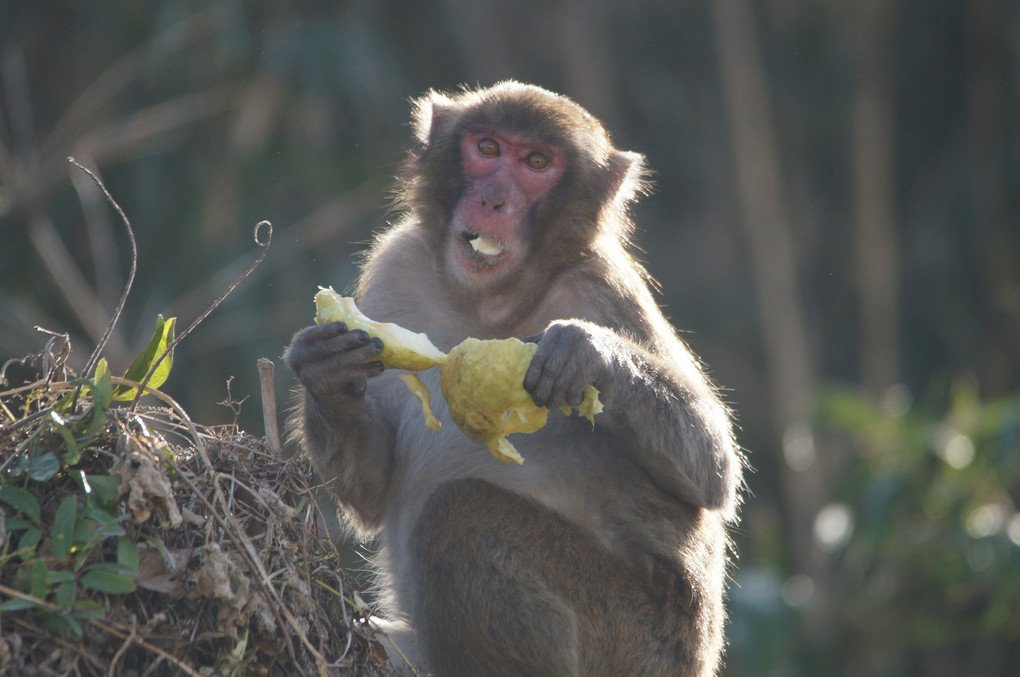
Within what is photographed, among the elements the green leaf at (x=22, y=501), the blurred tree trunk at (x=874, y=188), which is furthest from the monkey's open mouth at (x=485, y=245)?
the blurred tree trunk at (x=874, y=188)

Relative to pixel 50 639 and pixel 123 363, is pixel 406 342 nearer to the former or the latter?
pixel 50 639

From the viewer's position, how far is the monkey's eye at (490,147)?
154 inches

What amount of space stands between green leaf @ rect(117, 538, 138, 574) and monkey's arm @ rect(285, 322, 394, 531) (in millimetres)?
A: 648

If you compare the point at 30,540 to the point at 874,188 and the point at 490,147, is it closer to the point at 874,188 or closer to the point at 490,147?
the point at 490,147

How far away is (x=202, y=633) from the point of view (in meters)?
2.30

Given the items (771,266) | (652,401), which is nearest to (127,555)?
(652,401)

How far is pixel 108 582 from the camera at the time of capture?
2.21 meters

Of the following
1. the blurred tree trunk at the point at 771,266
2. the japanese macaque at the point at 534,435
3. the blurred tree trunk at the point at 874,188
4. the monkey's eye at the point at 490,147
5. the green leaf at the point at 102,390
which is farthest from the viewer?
the blurred tree trunk at the point at 874,188

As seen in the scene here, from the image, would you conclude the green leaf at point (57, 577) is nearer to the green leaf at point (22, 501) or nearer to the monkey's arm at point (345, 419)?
the green leaf at point (22, 501)

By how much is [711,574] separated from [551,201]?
53.4 inches

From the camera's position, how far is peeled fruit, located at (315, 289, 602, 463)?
9.50ft

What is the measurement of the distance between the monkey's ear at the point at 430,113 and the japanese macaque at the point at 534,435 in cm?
1

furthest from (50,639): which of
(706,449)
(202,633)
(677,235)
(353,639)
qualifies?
(677,235)

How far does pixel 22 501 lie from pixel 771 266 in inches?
408
